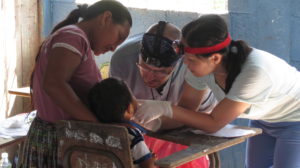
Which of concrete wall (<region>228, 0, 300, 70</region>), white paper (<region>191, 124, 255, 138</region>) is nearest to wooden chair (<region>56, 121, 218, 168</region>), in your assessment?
white paper (<region>191, 124, 255, 138</region>)

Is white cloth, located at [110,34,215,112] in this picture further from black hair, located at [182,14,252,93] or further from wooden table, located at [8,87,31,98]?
wooden table, located at [8,87,31,98]

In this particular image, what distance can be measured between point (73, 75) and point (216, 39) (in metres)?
0.61

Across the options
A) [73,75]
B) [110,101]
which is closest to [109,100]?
[110,101]

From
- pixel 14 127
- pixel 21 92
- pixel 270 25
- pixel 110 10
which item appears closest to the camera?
pixel 110 10

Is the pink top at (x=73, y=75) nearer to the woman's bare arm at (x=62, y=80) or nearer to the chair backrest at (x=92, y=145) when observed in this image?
the woman's bare arm at (x=62, y=80)

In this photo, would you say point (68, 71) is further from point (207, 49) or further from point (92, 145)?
point (207, 49)

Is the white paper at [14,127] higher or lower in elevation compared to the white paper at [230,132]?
lower

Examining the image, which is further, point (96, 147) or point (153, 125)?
point (153, 125)

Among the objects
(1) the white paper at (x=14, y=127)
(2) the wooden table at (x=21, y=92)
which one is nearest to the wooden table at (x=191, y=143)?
(1) the white paper at (x=14, y=127)

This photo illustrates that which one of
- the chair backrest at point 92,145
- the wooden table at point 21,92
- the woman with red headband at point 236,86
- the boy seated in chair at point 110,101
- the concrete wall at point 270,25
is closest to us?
the chair backrest at point 92,145

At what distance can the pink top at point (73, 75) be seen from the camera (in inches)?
62.9

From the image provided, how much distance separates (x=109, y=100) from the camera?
1.69 metres

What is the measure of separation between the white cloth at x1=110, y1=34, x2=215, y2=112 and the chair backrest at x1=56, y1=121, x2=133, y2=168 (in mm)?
804

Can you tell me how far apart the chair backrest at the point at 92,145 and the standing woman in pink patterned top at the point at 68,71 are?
4.1 inches
